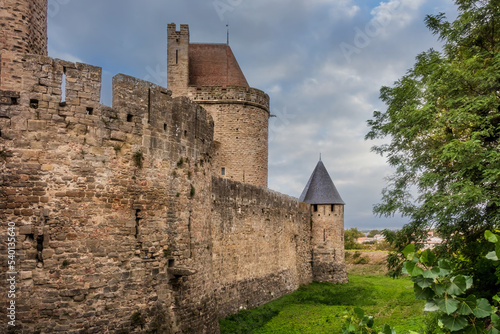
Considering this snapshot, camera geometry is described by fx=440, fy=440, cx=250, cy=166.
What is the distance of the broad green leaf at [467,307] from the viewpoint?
3.43m

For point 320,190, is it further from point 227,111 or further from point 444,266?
point 444,266

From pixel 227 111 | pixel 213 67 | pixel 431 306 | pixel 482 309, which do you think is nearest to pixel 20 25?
pixel 431 306

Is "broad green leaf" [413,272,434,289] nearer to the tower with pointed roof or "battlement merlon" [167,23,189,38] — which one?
"battlement merlon" [167,23,189,38]

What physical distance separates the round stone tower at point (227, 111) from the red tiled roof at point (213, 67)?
0.07 meters

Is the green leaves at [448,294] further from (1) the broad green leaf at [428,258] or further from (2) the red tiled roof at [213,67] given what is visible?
(2) the red tiled roof at [213,67]

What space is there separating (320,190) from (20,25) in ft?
77.7

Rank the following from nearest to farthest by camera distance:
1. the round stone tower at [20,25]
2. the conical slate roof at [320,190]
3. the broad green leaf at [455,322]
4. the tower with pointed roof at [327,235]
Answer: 1. the broad green leaf at [455,322]
2. the round stone tower at [20,25]
3. the tower with pointed roof at [327,235]
4. the conical slate roof at [320,190]

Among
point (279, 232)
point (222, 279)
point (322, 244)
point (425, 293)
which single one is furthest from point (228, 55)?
point (425, 293)

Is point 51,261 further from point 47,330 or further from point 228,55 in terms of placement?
point 228,55

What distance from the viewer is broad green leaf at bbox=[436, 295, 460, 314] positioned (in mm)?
3386

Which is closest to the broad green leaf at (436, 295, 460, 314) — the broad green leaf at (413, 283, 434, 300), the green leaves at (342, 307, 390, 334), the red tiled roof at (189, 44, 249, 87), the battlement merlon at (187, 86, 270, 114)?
the broad green leaf at (413, 283, 434, 300)

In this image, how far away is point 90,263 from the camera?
733 centimetres

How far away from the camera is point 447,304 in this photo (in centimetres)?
344

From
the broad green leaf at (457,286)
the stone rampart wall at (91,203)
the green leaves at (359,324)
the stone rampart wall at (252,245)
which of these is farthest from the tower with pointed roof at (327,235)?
the broad green leaf at (457,286)
